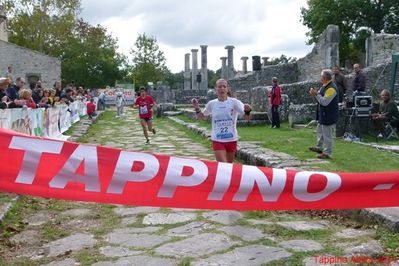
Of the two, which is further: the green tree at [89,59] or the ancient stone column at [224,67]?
the green tree at [89,59]

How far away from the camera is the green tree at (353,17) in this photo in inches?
1603

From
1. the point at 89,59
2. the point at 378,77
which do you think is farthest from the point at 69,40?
the point at 378,77

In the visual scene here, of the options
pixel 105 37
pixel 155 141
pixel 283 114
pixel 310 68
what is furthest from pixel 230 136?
pixel 105 37

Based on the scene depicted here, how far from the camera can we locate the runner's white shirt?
243 inches

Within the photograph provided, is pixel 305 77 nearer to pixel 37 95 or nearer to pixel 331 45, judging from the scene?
pixel 331 45

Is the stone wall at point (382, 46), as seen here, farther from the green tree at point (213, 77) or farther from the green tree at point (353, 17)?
the green tree at point (213, 77)

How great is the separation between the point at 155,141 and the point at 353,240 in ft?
29.6

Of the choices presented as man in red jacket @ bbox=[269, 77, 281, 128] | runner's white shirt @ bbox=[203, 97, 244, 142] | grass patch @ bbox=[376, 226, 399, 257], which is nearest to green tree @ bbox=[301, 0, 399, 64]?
man in red jacket @ bbox=[269, 77, 281, 128]

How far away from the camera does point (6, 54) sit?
35.9 m

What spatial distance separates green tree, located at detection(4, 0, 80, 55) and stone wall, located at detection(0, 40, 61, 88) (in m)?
9.98

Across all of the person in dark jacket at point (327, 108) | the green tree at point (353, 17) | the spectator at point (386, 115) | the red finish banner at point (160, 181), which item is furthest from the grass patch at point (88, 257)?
the green tree at point (353, 17)

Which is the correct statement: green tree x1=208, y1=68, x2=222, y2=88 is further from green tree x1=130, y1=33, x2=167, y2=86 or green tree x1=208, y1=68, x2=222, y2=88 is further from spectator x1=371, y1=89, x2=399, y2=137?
spectator x1=371, y1=89, x2=399, y2=137

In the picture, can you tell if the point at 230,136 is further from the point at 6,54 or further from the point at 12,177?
the point at 6,54

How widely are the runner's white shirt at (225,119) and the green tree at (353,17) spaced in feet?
121
